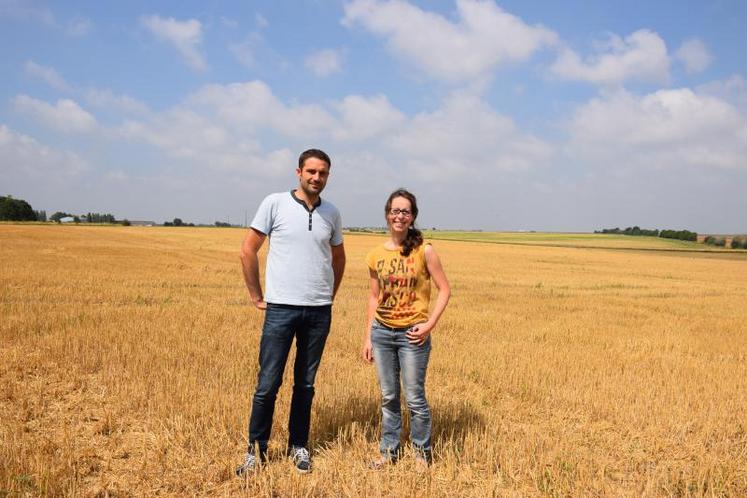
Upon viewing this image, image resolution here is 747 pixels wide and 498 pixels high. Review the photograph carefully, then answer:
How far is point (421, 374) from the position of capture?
13.6 feet

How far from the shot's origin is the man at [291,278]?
404 cm

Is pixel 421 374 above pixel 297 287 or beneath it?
beneath

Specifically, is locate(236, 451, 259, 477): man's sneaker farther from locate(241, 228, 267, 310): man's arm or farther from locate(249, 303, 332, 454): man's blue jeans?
locate(241, 228, 267, 310): man's arm

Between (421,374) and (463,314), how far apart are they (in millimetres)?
9205

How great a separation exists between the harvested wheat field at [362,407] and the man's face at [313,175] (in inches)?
92.8

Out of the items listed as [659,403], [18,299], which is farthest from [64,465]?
[18,299]

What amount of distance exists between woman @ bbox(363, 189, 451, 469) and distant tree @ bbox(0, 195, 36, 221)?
143693 mm

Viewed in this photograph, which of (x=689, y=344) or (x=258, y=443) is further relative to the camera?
(x=689, y=344)

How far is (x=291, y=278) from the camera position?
4.04 metres

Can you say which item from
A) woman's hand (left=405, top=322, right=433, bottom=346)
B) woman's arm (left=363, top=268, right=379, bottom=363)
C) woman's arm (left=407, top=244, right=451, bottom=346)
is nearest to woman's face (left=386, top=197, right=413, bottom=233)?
woman's arm (left=407, top=244, right=451, bottom=346)

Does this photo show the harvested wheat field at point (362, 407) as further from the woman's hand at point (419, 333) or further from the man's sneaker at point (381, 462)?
the woman's hand at point (419, 333)

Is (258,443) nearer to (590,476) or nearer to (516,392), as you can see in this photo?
(590,476)

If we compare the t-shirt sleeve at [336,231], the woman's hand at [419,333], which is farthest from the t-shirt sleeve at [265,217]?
the woman's hand at [419,333]

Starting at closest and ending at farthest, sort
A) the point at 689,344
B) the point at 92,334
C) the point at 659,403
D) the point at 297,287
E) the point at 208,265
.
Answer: the point at 297,287 < the point at 659,403 < the point at 92,334 < the point at 689,344 < the point at 208,265
